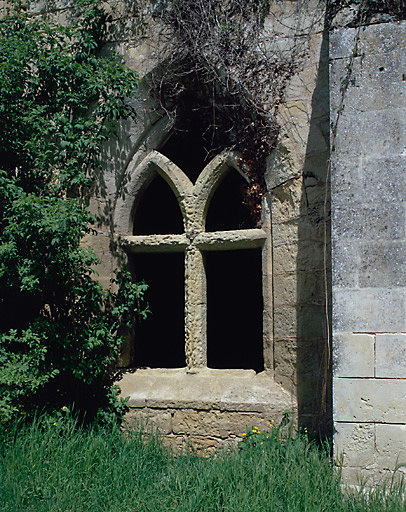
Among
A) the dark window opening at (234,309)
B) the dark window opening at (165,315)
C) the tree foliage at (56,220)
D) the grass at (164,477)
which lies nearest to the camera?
the grass at (164,477)

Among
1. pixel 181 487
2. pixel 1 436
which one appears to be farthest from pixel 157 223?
pixel 181 487

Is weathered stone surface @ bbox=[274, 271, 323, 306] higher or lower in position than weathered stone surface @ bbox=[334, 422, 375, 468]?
higher

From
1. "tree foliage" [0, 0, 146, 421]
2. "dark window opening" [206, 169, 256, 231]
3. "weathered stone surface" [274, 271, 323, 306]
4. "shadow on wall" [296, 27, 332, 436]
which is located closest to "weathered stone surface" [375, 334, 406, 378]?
"shadow on wall" [296, 27, 332, 436]

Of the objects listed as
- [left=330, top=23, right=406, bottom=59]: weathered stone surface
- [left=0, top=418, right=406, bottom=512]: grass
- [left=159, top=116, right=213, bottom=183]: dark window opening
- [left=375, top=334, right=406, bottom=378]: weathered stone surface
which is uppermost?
[left=330, top=23, right=406, bottom=59]: weathered stone surface

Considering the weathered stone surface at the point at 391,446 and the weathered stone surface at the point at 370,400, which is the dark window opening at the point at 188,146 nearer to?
the weathered stone surface at the point at 370,400

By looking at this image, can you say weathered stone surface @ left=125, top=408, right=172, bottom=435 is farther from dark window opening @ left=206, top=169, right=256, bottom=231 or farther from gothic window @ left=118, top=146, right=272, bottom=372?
dark window opening @ left=206, top=169, right=256, bottom=231

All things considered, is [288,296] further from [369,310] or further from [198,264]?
[369,310]

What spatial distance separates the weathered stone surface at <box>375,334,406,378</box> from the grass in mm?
584

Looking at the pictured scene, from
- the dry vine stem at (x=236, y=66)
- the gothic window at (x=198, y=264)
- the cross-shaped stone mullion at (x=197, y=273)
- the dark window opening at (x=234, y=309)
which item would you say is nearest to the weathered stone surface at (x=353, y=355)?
the gothic window at (x=198, y=264)

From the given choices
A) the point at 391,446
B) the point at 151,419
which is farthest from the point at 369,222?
the point at 151,419

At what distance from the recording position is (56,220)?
11.4 ft

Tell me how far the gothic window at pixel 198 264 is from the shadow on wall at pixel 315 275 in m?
0.27

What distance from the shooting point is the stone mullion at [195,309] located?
13.4ft

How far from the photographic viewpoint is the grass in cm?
277
